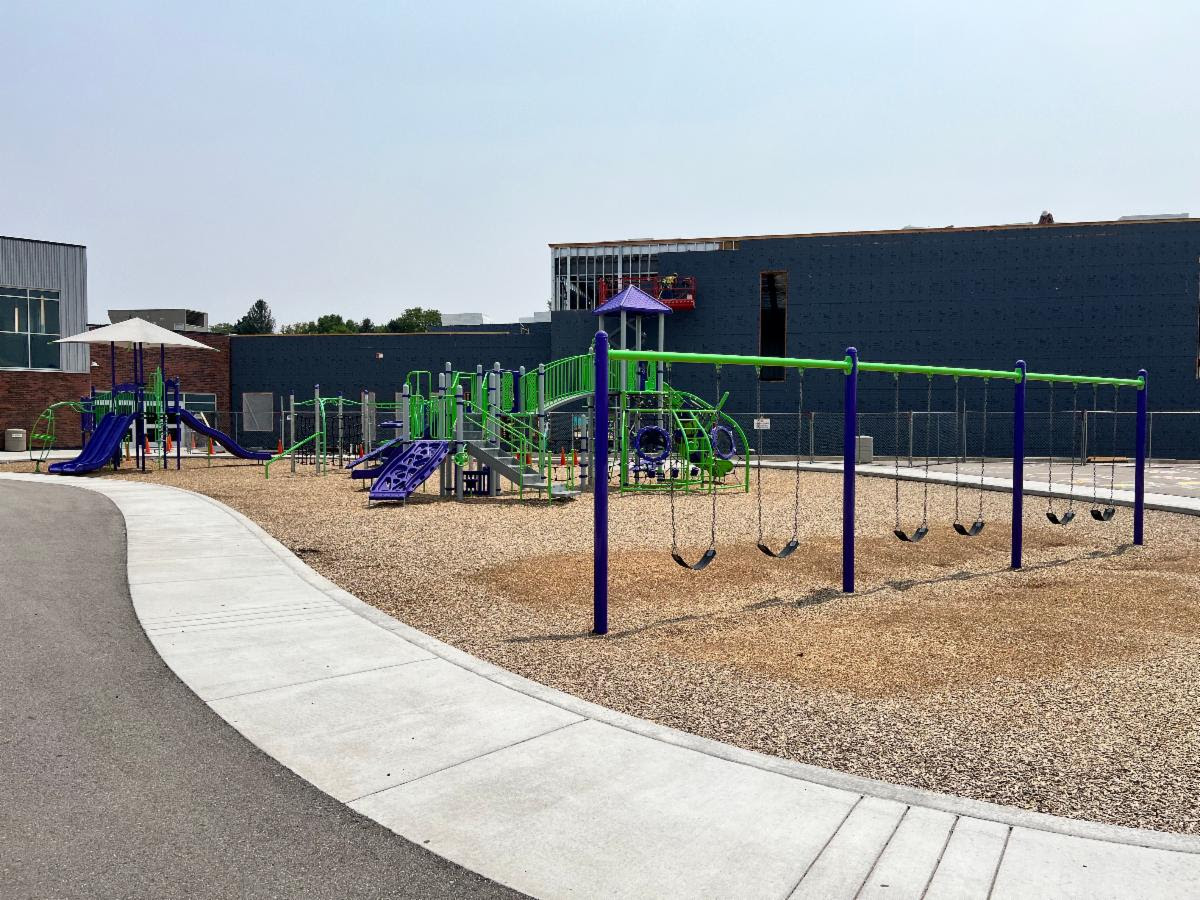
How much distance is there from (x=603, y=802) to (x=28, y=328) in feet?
139

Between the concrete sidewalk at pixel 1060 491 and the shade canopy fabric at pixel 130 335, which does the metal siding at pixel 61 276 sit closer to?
the shade canopy fabric at pixel 130 335

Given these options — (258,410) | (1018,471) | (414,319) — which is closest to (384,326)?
(414,319)

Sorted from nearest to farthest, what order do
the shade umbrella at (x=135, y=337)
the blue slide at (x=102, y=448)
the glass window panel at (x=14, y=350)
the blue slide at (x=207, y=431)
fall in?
the blue slide at (x=102, y=448) → the shade umbrella at (x=135, y=337) → the blue slide at (x=207, y=431) → the glass window panel at (x=14, y=350)

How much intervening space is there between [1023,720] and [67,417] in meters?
41.5

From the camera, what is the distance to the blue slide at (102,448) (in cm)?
2562

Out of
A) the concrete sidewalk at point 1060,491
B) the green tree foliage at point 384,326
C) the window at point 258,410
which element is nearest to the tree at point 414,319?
the green tree foliage at point 384,326

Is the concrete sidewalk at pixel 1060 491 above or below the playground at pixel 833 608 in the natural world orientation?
above

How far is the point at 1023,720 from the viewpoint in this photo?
567 cm

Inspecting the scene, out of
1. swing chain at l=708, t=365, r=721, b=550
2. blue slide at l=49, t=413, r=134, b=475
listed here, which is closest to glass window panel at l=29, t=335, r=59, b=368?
blue slide at l=49, t=413, r=134, b=475

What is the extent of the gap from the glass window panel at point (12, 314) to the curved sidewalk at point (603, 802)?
38.1 meters

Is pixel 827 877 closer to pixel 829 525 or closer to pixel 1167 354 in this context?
pixel 829 525

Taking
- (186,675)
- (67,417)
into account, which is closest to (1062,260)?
(186,675)

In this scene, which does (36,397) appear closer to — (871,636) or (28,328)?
(28,328)

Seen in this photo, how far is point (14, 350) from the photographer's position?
38.0 m
